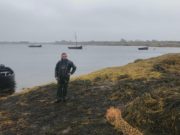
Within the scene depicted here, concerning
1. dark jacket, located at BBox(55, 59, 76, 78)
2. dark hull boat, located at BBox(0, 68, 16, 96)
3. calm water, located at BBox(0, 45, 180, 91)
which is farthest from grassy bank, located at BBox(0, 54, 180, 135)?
calm water, located at BBox(0, 45, 180, 91)

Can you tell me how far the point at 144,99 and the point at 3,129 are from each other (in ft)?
15.5

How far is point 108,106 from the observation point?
1261 cm

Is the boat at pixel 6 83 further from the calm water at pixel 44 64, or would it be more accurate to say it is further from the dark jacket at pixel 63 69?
the dark jacket at pixel 63 69

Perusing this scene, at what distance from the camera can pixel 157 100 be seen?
31.0 feet

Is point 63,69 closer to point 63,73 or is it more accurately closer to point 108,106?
point 63,73

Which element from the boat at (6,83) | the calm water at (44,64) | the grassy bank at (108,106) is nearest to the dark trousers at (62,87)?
the grassy bank at (108,106)

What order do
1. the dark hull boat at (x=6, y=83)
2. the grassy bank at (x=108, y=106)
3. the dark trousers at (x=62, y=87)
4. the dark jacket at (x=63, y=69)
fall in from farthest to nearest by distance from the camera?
1. the dark hull boat at (x=6, y=83)
2. the dark trousers at (x=62, y=87)
3. the dark jacket at (x=63, y=69)
4. the grassy bank at (x=108, y=106)

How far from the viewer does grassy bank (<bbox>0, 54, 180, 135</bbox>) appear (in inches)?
356

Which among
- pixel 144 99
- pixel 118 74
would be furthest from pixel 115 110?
pixel 118 74

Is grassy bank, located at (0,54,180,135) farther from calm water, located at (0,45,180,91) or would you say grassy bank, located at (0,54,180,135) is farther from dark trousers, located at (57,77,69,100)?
calm water, located at (0,45,180,91)

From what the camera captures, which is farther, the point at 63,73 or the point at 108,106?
the point at 63,73

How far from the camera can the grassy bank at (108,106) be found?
29.7 ft

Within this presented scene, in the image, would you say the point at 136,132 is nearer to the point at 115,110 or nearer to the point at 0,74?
the point at 115,110

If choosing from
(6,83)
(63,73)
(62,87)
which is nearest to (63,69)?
(63,73)
